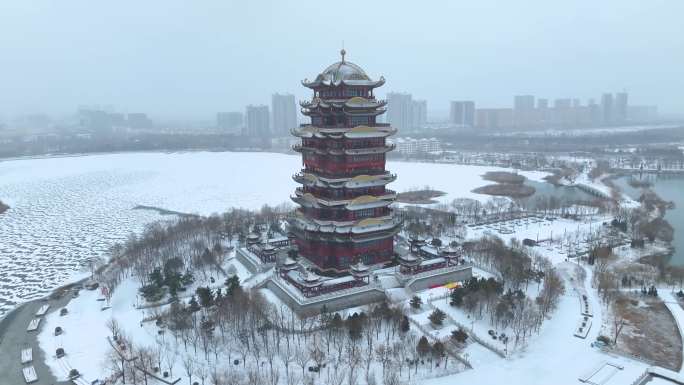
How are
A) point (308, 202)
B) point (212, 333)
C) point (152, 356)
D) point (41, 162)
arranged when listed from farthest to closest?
1. point (41, 162)
2. point (308, 202)
3. point (212, 333)
4. point (152, 356)

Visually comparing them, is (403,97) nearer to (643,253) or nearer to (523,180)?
(523,180)

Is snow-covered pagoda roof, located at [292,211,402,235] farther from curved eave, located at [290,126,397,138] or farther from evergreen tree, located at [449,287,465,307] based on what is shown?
evergreen tree, located at [449,287,465,307]

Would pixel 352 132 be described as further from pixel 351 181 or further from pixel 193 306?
pixel 193 306

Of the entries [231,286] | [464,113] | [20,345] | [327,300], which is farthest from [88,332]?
[464,113]

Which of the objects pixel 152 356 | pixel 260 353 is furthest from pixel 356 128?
pixel 152 356

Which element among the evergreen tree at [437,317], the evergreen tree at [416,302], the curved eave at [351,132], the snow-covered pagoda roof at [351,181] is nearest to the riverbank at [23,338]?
the snow-covered pagoda roof at [351,181]

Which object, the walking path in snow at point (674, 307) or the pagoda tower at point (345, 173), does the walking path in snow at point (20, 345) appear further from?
the walking path in snow at point (674, 307)
